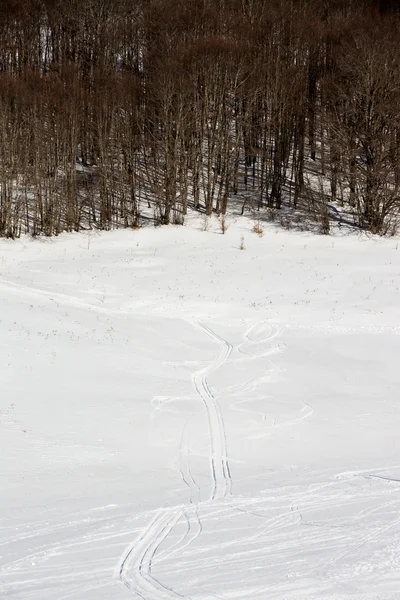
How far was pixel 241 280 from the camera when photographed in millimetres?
27406

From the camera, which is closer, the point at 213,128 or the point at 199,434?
the point at 199,434

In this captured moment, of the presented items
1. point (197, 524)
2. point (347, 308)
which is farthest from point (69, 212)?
point (197, 524)

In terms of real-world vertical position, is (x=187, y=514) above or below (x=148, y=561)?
below

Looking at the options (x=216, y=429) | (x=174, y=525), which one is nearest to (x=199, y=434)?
(x=216, y=429)

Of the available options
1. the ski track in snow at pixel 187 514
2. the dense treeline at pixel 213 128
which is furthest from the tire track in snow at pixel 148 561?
the dense treeline at pixel 213 128

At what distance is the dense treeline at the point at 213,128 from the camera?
33.8 m

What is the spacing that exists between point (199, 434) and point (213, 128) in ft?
93.4

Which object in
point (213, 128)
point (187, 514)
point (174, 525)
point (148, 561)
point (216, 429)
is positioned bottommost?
point (216, 429)

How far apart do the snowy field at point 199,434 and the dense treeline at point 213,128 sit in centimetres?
782

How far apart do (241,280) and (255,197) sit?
13.3 m

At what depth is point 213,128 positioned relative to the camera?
1483 inches

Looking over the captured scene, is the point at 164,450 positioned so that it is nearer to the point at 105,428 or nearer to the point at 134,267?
the point at 105,428

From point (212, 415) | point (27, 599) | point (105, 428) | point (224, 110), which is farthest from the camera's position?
point (224, 110)

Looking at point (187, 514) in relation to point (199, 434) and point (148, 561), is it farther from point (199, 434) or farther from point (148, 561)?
point (199, 434)
